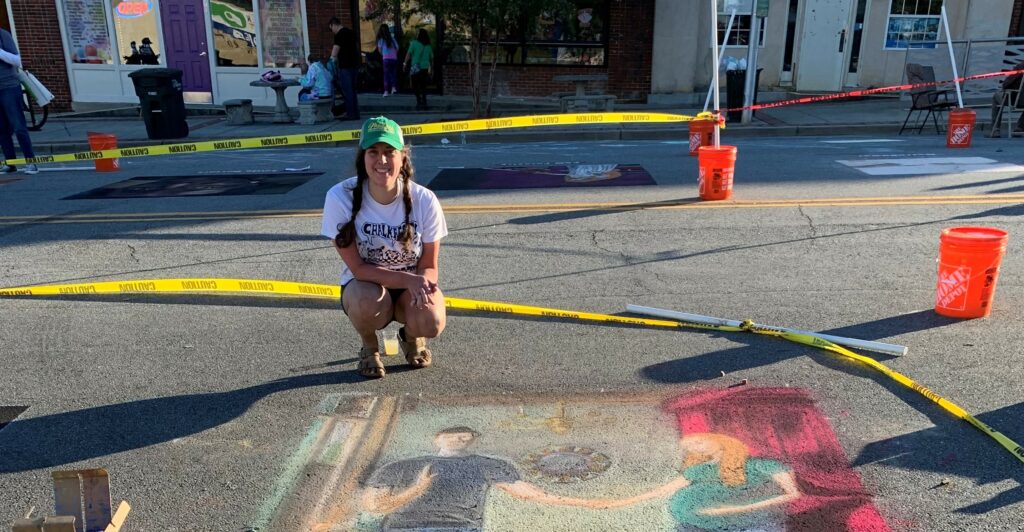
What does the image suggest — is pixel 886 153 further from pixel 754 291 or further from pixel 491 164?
pixel 754 291

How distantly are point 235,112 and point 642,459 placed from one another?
15.5 metres

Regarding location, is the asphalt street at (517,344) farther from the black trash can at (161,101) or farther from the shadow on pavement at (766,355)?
the black trash can at (161,101)

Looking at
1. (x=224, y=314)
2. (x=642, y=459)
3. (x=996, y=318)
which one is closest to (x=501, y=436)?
(x=642, y=459)

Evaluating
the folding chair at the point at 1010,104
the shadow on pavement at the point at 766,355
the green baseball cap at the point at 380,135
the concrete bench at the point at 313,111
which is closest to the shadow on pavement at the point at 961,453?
the shadow on pavement at the point at 766,355

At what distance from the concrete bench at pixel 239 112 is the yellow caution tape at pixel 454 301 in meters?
11.5

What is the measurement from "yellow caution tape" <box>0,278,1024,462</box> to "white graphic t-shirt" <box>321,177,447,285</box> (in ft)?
3.53

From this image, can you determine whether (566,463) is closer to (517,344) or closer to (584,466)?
(584,466)

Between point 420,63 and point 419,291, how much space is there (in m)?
14.7

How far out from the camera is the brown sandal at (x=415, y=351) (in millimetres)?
4253

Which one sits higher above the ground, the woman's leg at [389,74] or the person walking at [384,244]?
the woman's leg at [389,74]

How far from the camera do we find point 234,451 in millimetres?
3441

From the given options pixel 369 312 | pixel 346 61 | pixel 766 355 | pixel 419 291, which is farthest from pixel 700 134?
pixel 346 61

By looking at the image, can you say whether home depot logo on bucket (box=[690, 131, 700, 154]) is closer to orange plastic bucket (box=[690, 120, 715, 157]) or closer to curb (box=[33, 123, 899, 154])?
orange plastic bucket (box=[690, 120, 715, 157])

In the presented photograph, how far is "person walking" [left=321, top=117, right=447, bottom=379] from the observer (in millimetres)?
3979
